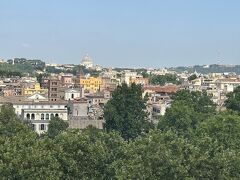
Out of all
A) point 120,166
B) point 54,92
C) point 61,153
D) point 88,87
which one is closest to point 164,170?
point 120,166

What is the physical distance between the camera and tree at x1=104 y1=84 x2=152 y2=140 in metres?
56.9

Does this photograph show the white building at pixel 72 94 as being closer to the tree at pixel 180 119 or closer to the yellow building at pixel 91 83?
the yellow building at pixel 91 83

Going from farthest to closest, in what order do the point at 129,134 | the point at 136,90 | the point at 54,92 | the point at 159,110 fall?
1. the point at 54,92
2. the point at 159,110
3. the point at 136,90
4. the point at 129,134

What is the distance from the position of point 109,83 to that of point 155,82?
2473 cm

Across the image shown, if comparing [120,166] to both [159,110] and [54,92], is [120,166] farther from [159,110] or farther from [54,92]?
[54,92]

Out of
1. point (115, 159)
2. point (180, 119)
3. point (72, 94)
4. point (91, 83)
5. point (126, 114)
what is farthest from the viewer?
point (91, 83)

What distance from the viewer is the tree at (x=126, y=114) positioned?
56875 mm

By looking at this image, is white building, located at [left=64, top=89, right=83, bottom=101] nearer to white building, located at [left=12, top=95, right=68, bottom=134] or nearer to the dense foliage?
white building, located at [left=12, top=95, right=68, bottom=134]

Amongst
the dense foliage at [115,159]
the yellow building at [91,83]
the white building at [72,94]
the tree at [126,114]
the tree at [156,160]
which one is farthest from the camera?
the yellow building at [91,83]

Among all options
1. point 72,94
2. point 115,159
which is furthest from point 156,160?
point 72,94

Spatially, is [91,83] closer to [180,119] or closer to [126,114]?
[126,114]

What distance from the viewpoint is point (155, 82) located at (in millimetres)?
153875

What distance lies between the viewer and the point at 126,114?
5806cm

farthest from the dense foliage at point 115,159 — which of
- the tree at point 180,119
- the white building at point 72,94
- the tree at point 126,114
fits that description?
the white building at point 72,94
